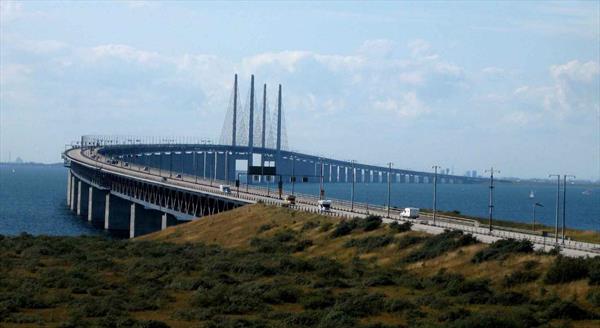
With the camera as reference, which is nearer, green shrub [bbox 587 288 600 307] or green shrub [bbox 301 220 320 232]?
green shrub [bbox 587 288 600 307]

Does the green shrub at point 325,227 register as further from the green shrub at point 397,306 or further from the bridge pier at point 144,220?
the bridge pier at point 144,220

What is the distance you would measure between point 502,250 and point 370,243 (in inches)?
532

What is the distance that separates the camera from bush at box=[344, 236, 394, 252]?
2803 inches

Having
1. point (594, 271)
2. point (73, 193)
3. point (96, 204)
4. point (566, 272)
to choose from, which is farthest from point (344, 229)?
point (73, 193)

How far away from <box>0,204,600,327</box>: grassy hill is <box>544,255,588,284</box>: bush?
6 cm

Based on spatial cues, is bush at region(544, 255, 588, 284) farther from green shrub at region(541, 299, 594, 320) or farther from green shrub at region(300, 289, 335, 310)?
green shrub at region(300, 289, 335, 310)

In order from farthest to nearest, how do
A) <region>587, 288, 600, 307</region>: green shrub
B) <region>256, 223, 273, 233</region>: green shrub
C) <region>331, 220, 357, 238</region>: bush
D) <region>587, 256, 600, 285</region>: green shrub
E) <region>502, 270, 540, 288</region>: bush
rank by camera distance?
1. <region>256, 223, 273, 233</region>: green shrub
2. <region>331, 220, 357, 238</region>: bush
3. <region>502, 270, 540, 288</region>: bush
4. <region>587, 256, 600, 285</region>: green shrub
5. <region>587, 288, 600, 307</region>: green shrub

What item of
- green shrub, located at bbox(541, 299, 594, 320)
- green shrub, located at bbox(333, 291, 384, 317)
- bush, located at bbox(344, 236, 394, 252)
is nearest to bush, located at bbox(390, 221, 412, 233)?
bush, located at bbox(344, 236, 394, 252)

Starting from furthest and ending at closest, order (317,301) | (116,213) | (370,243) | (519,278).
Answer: (116,213) < (370,243) < (519,278) < (317,301)

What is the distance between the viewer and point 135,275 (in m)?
59.2

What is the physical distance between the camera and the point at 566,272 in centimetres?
5322

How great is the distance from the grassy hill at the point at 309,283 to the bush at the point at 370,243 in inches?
5.5

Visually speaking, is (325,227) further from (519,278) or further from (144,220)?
(144,220)

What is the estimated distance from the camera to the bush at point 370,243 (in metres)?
71.2
